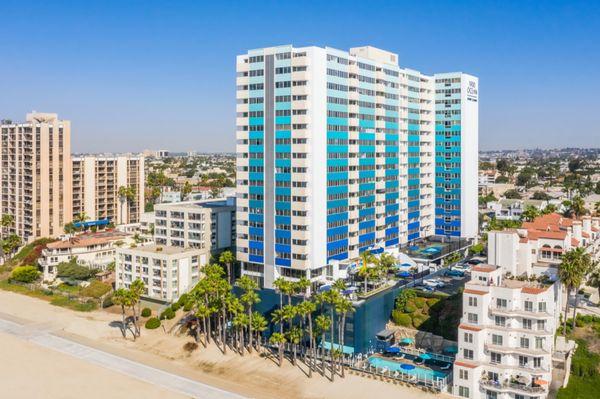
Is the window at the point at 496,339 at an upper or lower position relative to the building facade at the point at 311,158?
lower

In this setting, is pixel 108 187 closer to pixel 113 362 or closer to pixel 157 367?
pixel 113 362

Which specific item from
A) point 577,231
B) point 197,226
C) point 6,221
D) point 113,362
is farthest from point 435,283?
point 6,221

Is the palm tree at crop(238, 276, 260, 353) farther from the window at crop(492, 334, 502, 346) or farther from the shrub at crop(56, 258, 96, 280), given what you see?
the shrub at crop(56, 258, 96, 280)

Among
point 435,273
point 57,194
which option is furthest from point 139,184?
point 435,273

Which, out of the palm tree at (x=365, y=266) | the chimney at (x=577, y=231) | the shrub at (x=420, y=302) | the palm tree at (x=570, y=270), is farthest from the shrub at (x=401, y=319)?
the chimney at (x=577, y=231)

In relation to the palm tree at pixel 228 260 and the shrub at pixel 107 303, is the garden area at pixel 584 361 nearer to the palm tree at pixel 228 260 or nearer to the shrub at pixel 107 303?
the palm tree at pixel 228 260

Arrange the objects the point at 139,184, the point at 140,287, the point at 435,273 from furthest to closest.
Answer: the point at 139,184 → the point at 435,273 → the point at 140,287

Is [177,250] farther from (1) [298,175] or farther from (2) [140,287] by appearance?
(1) [298,175]
